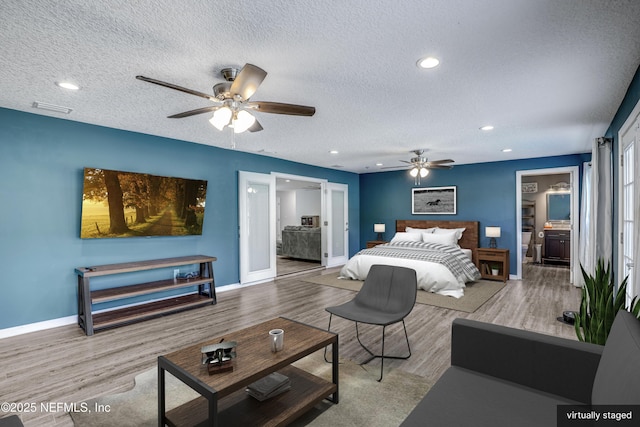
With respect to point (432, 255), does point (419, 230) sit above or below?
above

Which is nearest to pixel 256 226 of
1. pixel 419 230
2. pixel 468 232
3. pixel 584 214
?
pixel 419 230

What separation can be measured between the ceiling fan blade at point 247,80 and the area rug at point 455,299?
375cm

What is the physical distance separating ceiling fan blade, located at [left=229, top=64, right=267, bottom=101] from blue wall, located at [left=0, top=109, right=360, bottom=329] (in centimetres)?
279

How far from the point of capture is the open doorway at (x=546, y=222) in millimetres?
7688

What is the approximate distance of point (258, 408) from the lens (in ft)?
6.37

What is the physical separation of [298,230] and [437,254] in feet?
13.4

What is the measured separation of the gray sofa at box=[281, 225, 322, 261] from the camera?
8.30m

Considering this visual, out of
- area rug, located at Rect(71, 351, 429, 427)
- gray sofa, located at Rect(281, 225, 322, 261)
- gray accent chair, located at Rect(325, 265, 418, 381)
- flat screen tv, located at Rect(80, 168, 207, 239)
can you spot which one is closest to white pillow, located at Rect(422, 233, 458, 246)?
gray sofa, located at Rect(281, 225, 322, 261)

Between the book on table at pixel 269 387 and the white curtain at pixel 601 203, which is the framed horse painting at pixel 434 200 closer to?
the white curtain at pixel 601 203

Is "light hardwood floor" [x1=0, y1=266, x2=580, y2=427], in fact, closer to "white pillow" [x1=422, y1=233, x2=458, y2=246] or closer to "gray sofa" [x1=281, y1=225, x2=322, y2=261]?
"white pillow" [x1=422, y1=233, x2=458, y2=246]

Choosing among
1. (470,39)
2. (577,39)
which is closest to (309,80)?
(470,39)

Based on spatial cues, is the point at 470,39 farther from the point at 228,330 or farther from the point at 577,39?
the point at 228,330

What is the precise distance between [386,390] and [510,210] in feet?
18.5

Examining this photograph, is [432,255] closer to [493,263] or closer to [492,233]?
[492,233]
